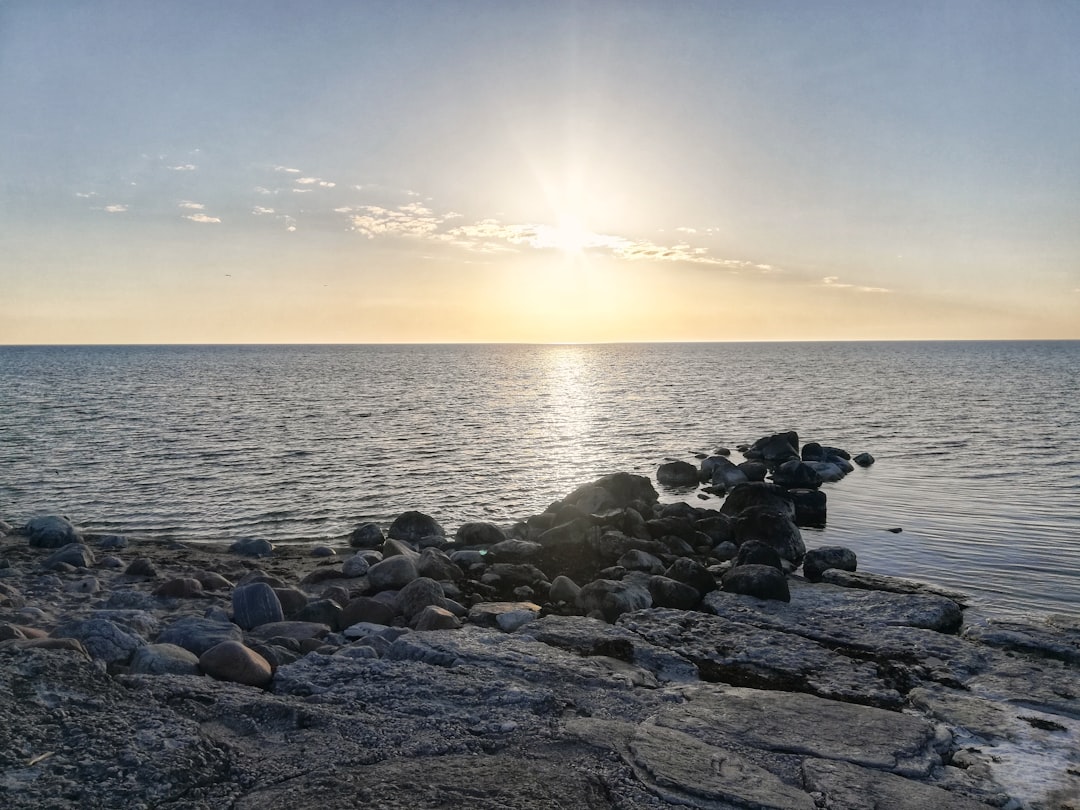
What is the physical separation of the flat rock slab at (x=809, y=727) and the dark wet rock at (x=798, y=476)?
1795 centimetres

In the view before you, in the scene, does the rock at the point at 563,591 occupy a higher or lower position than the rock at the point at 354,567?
higher

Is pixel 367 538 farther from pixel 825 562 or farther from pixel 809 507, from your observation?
pixel 809 507

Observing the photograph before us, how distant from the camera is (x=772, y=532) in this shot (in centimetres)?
1705

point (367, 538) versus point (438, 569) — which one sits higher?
point (438, 569)

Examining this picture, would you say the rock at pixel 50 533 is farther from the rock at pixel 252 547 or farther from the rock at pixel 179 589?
the rock at pixel 179 589

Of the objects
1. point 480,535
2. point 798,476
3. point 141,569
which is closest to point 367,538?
point 480,535

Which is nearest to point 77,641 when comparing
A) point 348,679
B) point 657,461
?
point 348,679

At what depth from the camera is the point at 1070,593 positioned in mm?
13820

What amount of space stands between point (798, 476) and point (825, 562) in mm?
11071

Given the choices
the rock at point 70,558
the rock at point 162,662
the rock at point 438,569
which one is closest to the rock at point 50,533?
the rock at point 70,558

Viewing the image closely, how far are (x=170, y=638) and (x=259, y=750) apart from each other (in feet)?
12.4

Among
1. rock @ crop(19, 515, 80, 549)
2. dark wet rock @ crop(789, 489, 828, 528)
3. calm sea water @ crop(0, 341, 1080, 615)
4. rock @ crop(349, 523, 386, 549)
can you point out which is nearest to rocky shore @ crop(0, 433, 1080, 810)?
rock @ crop(19, 515, 80, 549)

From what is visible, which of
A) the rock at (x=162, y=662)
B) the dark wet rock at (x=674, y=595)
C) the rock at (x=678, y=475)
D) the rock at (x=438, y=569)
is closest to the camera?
the rock at (x=162, y=662)

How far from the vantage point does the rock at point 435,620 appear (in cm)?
1065
